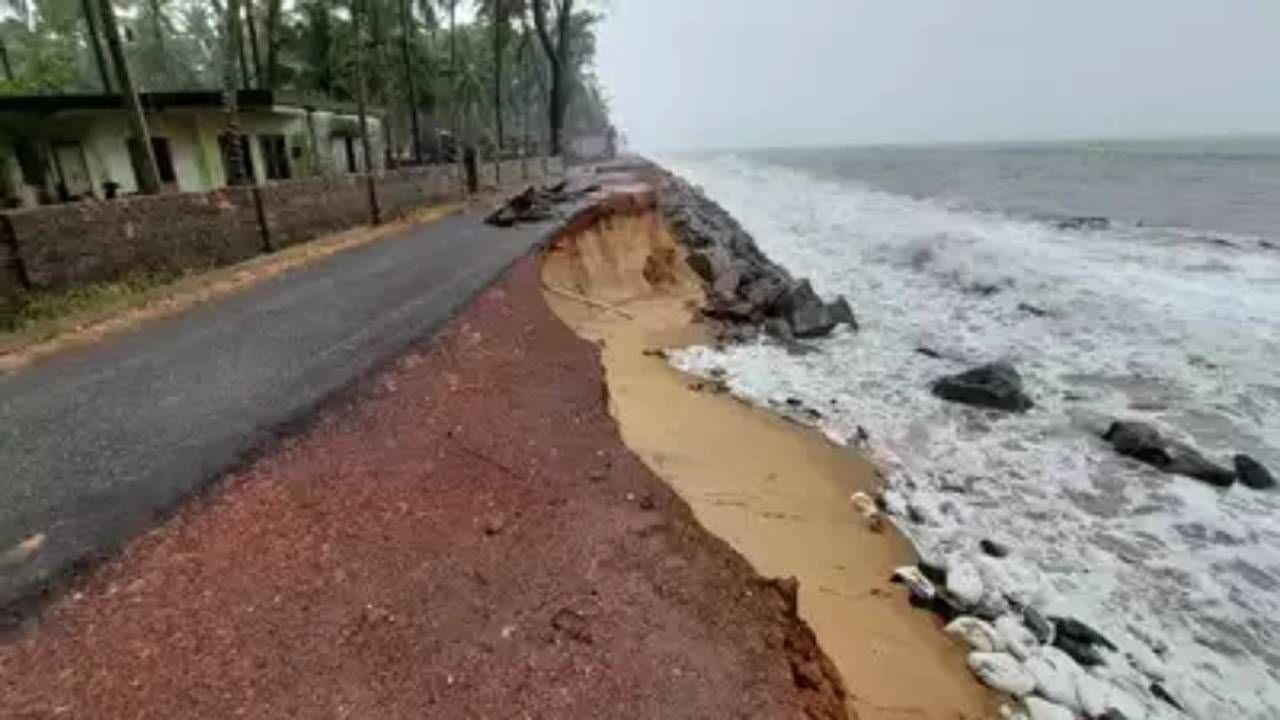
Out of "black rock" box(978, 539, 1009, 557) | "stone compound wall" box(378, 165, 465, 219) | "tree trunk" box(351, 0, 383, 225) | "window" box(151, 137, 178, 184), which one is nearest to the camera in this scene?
"black rock" box(978, 539, 1009, 557)

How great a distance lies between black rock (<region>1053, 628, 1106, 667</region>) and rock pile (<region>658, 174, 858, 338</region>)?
8377mm

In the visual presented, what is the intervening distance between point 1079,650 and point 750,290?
452 inches

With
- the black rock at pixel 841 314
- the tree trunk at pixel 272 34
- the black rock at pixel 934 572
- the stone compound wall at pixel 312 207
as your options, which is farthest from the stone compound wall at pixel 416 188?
the black rock at pixel 934 572

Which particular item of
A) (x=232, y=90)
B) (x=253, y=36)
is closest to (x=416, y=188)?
(x=232, y=90)

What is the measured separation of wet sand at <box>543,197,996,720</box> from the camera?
4.74m

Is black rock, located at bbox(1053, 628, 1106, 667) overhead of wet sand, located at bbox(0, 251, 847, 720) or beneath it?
beneath

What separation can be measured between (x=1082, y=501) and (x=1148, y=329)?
8.15m

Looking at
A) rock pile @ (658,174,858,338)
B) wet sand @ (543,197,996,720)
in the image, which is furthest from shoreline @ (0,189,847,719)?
rock pile @ (658,174,858,338)

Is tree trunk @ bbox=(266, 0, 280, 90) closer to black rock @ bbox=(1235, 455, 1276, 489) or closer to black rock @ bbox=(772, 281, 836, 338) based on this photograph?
black rock @ bbox=(772, 281, 836, 338)

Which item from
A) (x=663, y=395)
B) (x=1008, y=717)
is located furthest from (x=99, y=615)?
(x=663, y=395)

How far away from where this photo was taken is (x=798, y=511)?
689cm

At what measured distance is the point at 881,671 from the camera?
4781 millimetres

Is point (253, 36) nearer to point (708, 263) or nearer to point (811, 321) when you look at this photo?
A: point (708, 263)

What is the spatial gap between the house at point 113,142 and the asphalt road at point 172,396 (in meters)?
11.7
